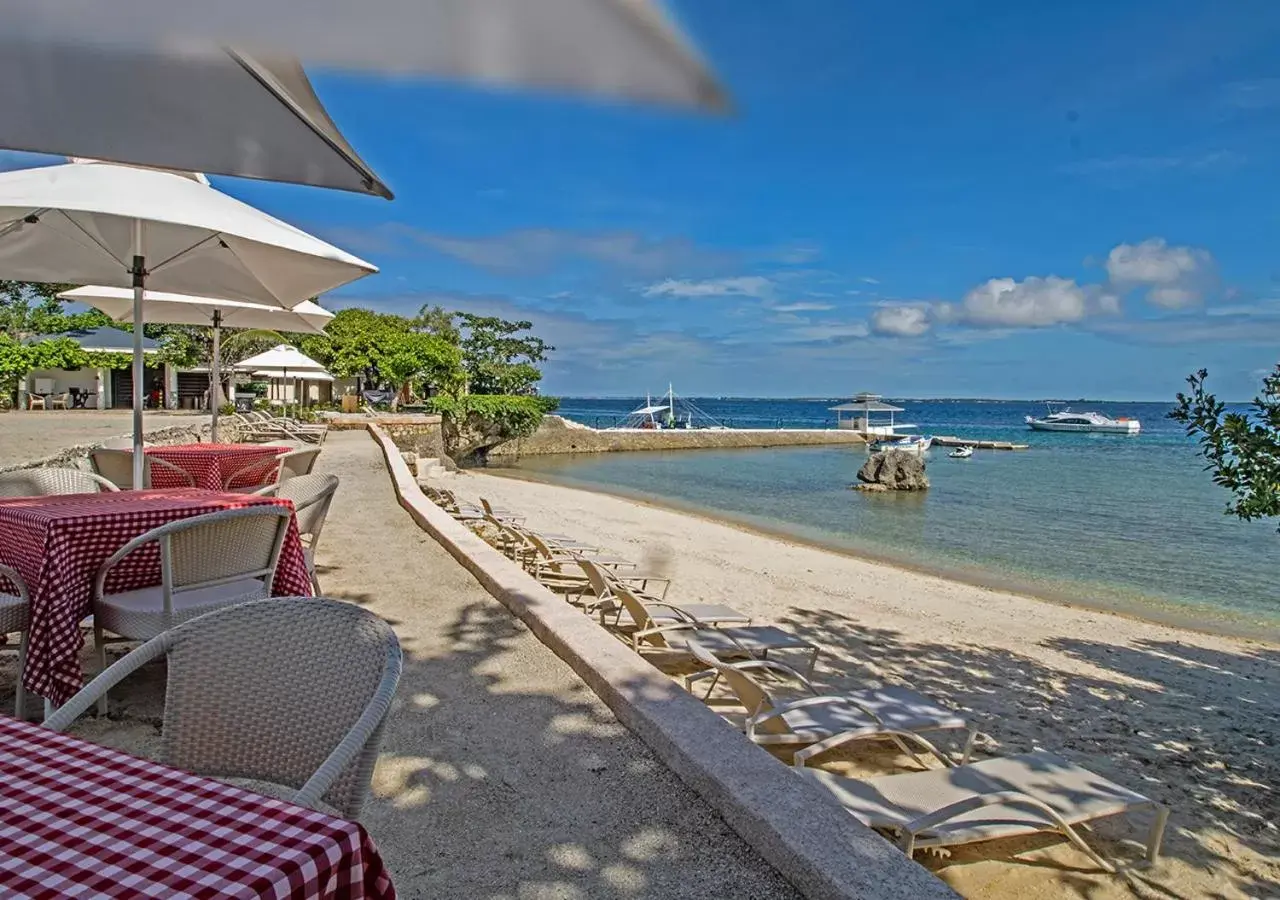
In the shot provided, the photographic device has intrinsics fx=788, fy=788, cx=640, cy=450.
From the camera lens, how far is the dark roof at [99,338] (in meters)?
33.0

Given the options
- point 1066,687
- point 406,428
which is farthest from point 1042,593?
point 406,428

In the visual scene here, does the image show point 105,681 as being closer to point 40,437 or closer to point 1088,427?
point 40,437

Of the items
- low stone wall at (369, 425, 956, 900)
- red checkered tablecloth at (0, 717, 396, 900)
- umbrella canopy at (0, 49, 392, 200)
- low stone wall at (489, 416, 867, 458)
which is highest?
umbrella canopy at (0, 49, 392, 200)

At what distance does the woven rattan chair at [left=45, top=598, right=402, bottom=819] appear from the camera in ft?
6.07

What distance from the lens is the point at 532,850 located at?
2.35 meters

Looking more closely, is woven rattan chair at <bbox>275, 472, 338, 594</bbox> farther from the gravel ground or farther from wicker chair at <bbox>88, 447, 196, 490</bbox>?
the gravel ground

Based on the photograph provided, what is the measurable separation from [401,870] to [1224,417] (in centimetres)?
530

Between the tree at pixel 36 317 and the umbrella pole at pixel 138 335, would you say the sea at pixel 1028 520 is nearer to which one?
the umbrella pole at pixel 138 335

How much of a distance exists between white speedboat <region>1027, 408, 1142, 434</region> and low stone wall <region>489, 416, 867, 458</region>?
103ft

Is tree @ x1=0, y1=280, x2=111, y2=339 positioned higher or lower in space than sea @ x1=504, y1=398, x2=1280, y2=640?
higher

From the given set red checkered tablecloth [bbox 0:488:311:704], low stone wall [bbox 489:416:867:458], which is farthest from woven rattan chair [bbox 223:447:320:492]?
low stone wall [bbox 489:416:867:458]

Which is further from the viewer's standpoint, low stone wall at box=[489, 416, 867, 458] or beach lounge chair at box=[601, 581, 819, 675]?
low stone wall at box=[489, 416, 867, 458]

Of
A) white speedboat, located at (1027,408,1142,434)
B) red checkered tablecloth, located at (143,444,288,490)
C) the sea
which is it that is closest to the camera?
red checkered tablecloth, located at (143,444,288,490)

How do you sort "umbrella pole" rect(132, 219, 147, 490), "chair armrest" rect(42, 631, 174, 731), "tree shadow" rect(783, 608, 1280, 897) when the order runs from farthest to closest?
"umbrella pole" rect(132, 219, 147, 490) → "tree shadow" rect(783, 608, 1280, 897) → "chair armrest" rect(42, 631, 174, 731)
